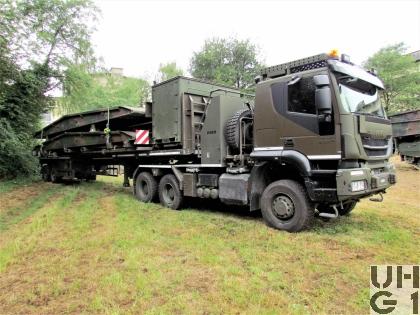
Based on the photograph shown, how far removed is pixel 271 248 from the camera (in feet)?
16.8

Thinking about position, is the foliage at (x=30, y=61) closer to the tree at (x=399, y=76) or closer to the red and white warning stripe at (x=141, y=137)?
the red and white warning stripe at (x=141, y=137)

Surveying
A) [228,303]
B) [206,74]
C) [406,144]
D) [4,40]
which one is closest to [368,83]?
[228,303]

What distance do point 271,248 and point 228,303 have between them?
189 cm

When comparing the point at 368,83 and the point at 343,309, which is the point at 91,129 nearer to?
the point at 368,83

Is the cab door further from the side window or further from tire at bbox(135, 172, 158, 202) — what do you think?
tire at bbox(135, 172, 158, 202)

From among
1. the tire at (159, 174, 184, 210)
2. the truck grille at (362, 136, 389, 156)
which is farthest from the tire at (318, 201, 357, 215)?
the tire at (159, 174, 184, 210)

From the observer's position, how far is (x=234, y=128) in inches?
286

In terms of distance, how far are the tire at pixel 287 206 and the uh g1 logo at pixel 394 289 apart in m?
1.64

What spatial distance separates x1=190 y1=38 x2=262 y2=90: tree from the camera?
104 ft

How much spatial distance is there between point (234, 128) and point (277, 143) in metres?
1.28

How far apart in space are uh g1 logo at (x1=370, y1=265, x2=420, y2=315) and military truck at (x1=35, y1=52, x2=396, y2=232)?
1345mm

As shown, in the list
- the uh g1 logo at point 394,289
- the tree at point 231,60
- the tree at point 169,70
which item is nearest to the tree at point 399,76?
the tree at point 231,60

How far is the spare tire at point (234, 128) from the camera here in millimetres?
7238

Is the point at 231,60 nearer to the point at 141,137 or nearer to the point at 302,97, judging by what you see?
the point at 141,137
